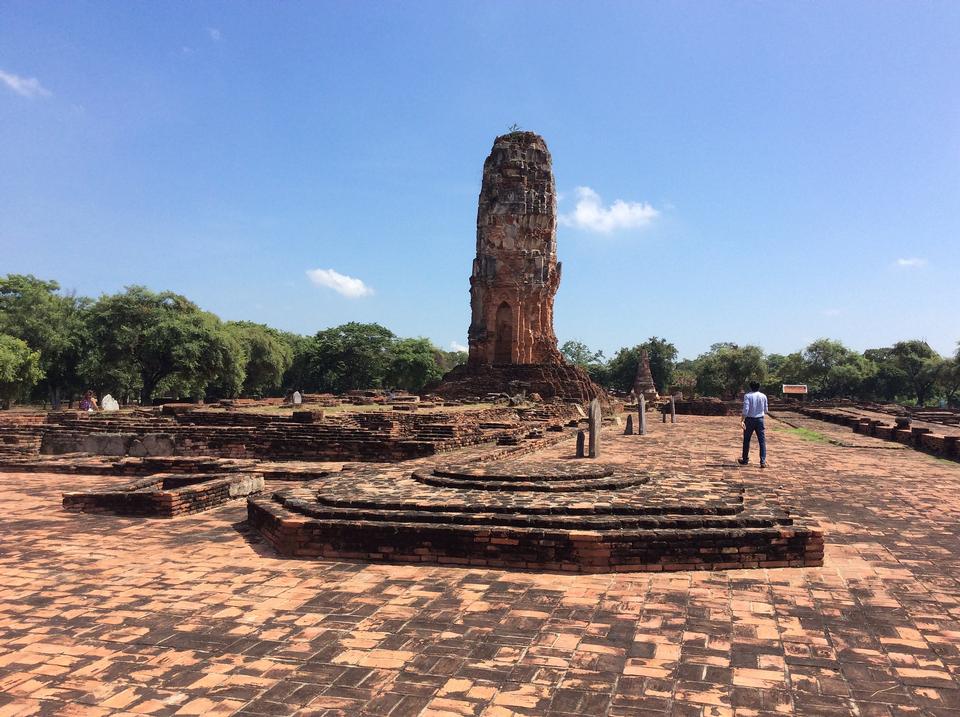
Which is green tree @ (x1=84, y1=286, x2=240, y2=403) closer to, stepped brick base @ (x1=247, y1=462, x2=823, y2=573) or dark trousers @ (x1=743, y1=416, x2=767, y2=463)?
dark trousers @ (x1=743, y1=416, x2=767, y2=463)

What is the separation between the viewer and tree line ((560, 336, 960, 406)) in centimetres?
5322

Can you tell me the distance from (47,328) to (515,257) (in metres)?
21.3

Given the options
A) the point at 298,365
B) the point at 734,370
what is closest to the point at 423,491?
the point at 298,365

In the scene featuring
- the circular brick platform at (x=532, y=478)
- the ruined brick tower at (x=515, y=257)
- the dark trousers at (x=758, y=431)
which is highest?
the ruined brick tower at (x=515, y=257)

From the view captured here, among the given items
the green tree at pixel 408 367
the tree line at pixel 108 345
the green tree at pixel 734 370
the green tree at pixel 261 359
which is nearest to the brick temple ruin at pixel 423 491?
the tree line at pixel 108 345

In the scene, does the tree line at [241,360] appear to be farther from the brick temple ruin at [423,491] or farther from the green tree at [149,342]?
the brick temple ruin at [423,491]

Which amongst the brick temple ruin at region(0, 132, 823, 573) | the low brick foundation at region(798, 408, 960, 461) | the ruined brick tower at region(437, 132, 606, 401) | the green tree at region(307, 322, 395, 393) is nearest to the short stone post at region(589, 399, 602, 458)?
the brick temple ruin at region(0, 132, 823, 573)

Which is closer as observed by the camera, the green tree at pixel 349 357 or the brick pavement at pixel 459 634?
the brick pavement at pixel 459 634

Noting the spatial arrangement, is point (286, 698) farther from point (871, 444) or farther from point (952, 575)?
point (871, 444)

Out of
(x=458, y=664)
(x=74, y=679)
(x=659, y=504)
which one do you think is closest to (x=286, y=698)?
(x=458, y=664)

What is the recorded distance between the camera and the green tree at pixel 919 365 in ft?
169

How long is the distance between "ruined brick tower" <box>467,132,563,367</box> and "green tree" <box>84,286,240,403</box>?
12.3m

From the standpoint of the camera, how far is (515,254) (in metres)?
34.6

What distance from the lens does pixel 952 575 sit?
13.3 ft
